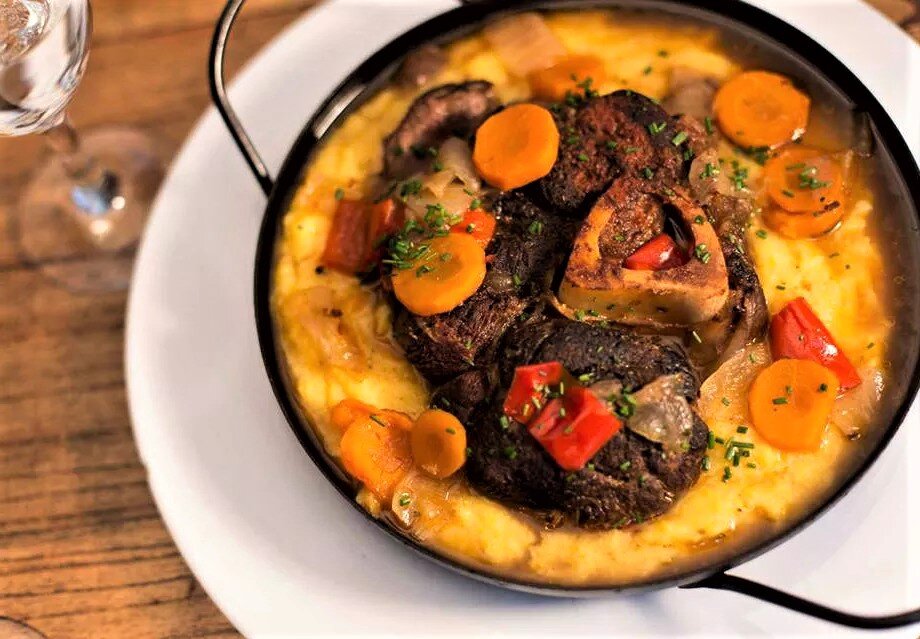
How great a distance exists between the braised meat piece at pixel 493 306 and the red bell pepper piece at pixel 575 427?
0.35 meters

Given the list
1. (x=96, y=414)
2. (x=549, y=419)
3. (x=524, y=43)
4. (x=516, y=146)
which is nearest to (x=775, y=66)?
(x=524, y=43)

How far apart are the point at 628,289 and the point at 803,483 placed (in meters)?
0.81

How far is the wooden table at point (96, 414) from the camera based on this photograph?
3.79 metres

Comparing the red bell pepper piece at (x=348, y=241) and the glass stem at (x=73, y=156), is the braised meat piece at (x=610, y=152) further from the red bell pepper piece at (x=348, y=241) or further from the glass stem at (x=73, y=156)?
the glass stem at (x=73, y=156)

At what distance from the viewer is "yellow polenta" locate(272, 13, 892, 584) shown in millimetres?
2898

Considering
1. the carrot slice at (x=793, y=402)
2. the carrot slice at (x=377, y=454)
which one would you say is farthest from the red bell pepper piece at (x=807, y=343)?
the carrot slice at (x=377, y=454)

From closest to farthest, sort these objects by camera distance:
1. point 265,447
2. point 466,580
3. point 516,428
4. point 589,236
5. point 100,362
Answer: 1. point 516,428
2. point 589,236
3. point 466,580
4. point 265,447
5. point 100,362

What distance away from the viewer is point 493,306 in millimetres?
3082

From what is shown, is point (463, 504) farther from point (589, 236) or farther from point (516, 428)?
point (589, 236)

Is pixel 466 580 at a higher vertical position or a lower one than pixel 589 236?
lower

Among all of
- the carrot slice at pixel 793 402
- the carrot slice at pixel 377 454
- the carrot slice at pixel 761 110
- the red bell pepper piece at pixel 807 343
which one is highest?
the carrot slice at pixel 761 110

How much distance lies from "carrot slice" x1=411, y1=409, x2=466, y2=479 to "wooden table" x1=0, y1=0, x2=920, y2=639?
1286mm

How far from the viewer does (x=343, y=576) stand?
338cm

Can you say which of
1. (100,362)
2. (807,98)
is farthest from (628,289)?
(100,362)
